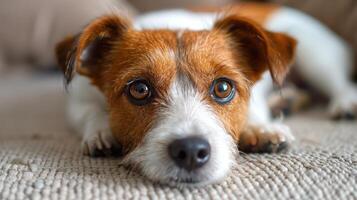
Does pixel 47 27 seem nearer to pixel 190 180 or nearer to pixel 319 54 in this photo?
pixel 319 54

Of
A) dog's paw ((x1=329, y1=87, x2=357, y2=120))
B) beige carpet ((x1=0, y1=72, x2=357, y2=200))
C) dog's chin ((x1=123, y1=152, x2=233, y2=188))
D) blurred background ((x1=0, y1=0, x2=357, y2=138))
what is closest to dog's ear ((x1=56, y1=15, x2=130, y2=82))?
beige carpet ((x1=0, y1=72, x2=357, y2=200))

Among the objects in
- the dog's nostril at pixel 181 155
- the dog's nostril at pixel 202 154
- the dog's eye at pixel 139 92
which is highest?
the dog's eye at pixel 139 92

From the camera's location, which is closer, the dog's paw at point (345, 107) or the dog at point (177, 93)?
the dog at point (177, 93)

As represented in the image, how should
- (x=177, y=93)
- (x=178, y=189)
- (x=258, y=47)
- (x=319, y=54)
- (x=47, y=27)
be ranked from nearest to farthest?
1. (x=178, y=189)
2. (x=177, y=93)
3. (x=258, y=47)
4. (x=319, y=54)
5. (x=47, y=27)

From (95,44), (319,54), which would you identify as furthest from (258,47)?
(319,54)

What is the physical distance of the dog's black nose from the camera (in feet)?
4.23

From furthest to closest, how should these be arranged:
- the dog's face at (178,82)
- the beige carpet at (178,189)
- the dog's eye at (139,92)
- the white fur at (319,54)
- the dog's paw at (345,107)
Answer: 1. the white fur at (319,54)
2. the dog's paw at (345,107)
3. the dog's eye at (139,92)
4. the dog's face at (178,82)
5. the beige carpet at (178,189)

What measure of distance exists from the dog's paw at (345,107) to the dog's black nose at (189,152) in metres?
1.17

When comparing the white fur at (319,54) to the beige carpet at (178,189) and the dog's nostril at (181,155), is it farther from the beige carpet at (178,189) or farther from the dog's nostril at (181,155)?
the dog's nostril at (181,155)

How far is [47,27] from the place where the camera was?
3.16m

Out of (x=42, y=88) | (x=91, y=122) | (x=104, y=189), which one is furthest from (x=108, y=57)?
(x=42, y=88)

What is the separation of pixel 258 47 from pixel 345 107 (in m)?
0.72

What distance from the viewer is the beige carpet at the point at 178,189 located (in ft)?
3.99

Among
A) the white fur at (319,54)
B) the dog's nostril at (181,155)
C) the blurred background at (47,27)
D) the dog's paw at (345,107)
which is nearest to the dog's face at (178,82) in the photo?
the dog's nostril at (181,155)
